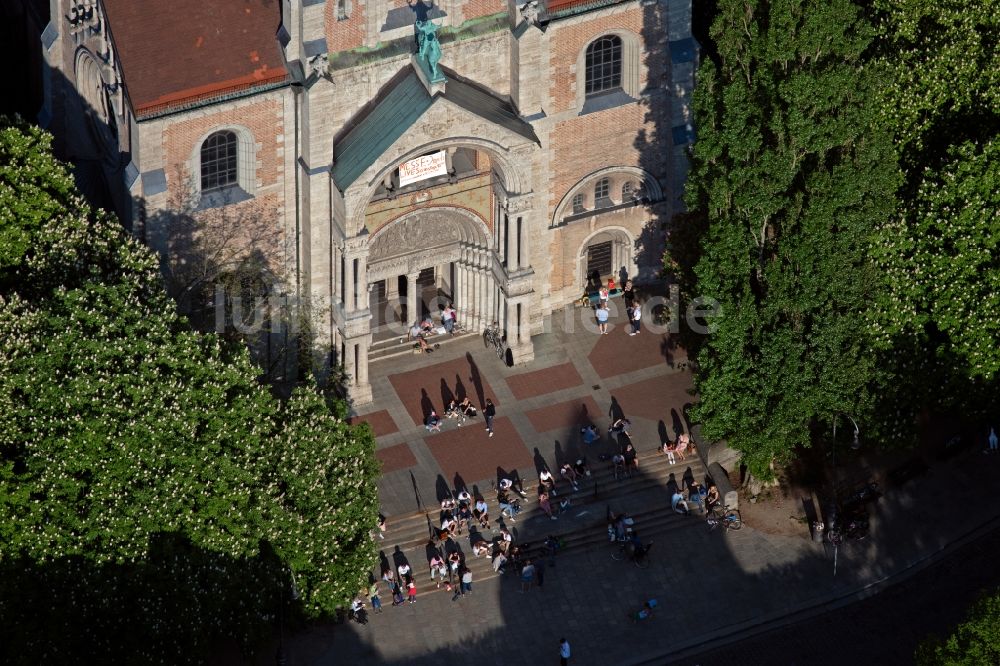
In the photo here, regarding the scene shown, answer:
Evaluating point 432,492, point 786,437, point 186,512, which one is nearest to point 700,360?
point 786,437

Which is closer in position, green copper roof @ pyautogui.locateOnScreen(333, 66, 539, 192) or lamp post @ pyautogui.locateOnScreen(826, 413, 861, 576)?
green copper roof @ pyautogui.locateOnScreen(333, 66, 539, 192)

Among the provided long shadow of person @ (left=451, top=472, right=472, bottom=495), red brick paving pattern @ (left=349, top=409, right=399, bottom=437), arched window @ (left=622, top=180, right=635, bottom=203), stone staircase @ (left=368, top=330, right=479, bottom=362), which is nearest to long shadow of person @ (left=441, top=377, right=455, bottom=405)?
stone staircase @ (left=368, top=330, right=479, bottom=362)

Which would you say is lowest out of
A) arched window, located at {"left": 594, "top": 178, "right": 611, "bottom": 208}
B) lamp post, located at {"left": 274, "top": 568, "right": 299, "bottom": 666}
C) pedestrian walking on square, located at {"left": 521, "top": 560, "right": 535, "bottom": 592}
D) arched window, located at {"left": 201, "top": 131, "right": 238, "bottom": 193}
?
lamp post, located at {"left": 274, "top": 568, "right": 299, "bottom": 666}

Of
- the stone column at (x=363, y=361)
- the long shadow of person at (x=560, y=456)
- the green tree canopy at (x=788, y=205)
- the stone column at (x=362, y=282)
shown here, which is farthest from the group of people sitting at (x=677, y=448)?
the stone column at (x=362, y=282)

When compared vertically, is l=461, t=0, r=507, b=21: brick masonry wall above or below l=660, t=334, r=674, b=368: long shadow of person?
above

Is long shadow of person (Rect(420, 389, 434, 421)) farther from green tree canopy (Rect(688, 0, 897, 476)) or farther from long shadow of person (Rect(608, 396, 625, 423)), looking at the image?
green tree canopy (Rect(688, 0, 897, 476))

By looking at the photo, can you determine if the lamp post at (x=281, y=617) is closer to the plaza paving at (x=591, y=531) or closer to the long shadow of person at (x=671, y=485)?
the plaza paving at (x=591, y=531)

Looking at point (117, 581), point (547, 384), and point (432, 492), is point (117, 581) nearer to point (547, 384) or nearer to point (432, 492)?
point (432, 492)
